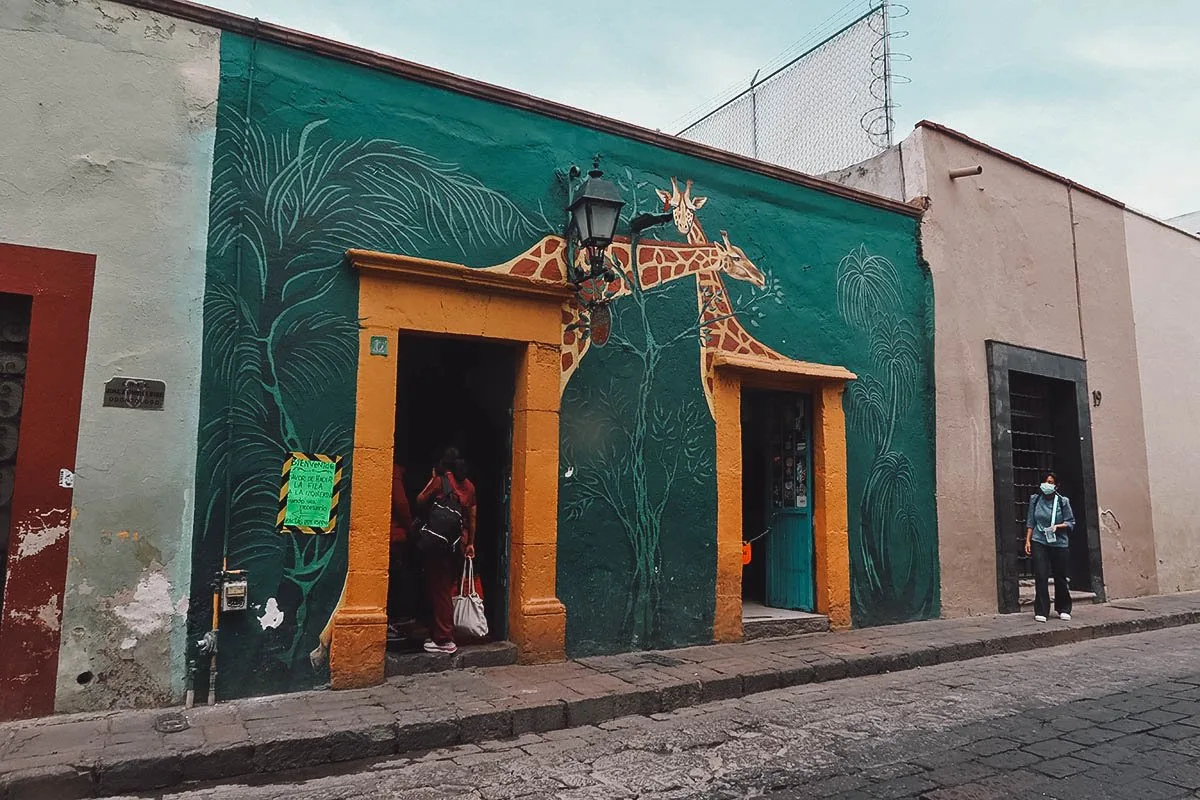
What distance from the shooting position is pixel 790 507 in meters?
9.00

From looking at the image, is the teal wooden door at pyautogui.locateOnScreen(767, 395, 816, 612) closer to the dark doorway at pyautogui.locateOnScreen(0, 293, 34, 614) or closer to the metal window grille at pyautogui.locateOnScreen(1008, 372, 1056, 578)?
the metal window grille at pyautogui.locateOnScreen(1008, 372, 1056, 578)

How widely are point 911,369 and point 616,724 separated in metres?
5.77

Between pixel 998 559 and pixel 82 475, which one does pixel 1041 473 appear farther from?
pixel 82 475

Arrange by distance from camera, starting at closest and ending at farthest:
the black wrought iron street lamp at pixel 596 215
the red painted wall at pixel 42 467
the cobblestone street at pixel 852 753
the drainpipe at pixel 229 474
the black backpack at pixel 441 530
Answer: the cobblestone street at pixel 852 753 → the red painted wall at pixel 42 467 → the drainpipe at pixel 229 474 → the black backpack at pixel 441 530 → the black wrought iron street lamp at pixel 596 215

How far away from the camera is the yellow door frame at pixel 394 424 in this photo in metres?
5.94

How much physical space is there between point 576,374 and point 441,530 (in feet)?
5.74

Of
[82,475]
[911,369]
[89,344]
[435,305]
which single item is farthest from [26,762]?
[911,369]

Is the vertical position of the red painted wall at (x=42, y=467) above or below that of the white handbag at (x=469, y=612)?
above

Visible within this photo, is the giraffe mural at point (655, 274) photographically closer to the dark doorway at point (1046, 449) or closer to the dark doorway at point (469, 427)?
the dark doorway at point (469, 427)

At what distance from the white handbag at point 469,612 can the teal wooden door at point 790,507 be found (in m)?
3.66

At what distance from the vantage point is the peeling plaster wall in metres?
5.20

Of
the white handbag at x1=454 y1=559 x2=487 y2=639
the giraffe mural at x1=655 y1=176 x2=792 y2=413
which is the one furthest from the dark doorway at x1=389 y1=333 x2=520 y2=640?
the giraffe mural at x1=655 y1=176 x2=792 y2=413

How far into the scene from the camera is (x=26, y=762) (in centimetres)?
422

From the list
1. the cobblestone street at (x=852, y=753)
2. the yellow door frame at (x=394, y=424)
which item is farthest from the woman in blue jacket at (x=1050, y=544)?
the yellow door frame at (x=394, y=424)
